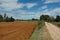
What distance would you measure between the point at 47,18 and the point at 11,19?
187 ft

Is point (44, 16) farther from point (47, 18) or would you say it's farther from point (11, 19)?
point (11, 19)

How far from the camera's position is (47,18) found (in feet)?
513

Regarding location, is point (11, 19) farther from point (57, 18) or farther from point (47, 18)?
point (47, 18)

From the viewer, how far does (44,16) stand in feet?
524

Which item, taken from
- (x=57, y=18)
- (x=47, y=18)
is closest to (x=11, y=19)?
(x=57, y=18)

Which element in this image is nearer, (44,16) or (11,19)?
(11,19)

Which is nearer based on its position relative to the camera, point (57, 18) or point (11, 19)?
point (11, 19)

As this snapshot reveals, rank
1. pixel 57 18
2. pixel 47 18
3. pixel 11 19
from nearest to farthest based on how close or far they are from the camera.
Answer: pixel 11 19
pixel 57 18
pixel 47 18

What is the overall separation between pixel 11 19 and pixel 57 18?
41.8 meters

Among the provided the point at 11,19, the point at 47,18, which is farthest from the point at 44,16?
the point at 11,19

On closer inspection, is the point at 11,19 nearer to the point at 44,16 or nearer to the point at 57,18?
the point at 57,18

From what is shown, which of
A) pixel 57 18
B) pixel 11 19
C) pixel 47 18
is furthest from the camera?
pixel 47 18

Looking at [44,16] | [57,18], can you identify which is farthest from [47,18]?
[57,18]

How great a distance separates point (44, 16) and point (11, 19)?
193 feet
